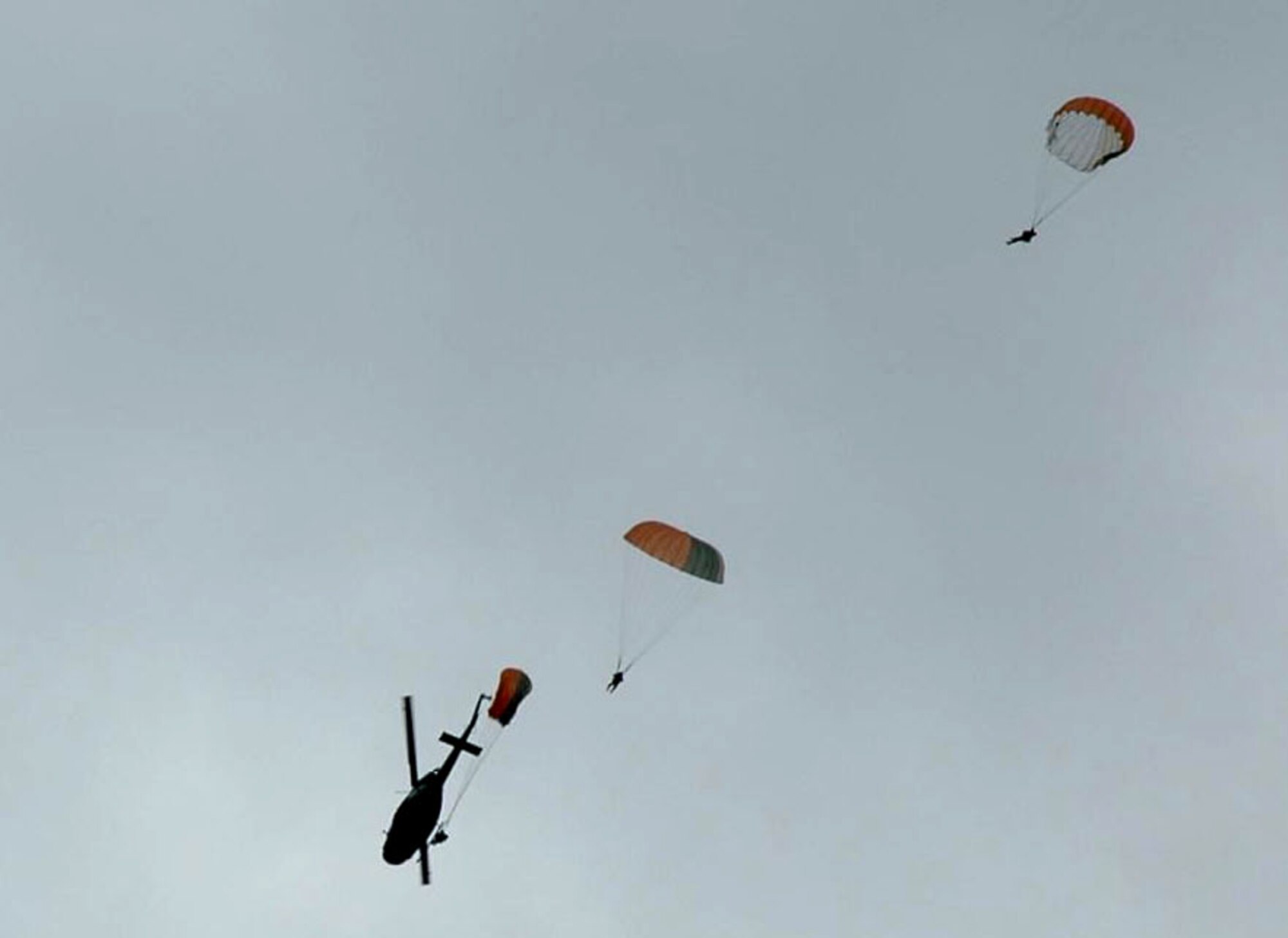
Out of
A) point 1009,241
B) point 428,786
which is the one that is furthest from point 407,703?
point 1009,241

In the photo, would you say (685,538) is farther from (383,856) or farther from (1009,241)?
(1009,241)

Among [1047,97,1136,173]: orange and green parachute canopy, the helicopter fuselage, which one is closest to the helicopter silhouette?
the helicopter fuselage

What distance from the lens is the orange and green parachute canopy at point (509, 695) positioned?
5338cm

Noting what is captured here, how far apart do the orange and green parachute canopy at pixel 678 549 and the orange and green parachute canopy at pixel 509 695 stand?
22.1 feet

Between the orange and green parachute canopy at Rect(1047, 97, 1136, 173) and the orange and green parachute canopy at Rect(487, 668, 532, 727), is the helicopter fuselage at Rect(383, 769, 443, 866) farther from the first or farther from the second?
the orange and green parachute canopy at Rect(1047, 97, 1136, 173)

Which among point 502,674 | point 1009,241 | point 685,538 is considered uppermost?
point 1009,241

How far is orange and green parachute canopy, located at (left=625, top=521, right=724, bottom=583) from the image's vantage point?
58719mm

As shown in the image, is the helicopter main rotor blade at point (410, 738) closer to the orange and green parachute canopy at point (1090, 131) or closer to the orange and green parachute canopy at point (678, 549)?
the orange and green parachute canopy at point (678, 549)

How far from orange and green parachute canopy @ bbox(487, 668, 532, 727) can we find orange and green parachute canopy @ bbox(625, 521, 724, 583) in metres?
6.74

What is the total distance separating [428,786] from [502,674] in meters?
4.43

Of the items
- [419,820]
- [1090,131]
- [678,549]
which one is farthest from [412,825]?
[1090,131]

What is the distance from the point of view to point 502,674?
2142 inches

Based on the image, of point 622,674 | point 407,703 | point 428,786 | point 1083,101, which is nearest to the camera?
point 407,703

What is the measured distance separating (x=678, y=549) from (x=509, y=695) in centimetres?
884
